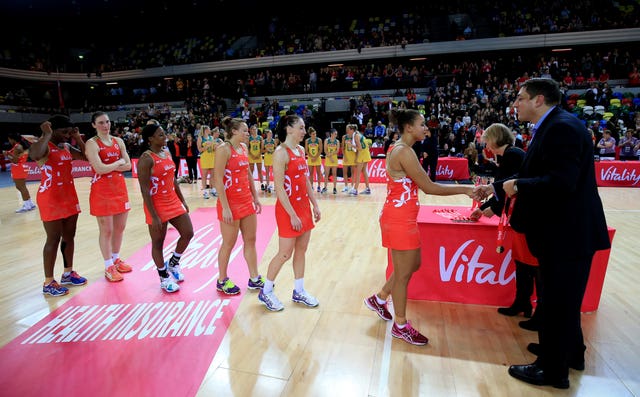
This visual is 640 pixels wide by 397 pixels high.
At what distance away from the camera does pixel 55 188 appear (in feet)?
11.3

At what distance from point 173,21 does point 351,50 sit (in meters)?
14.5

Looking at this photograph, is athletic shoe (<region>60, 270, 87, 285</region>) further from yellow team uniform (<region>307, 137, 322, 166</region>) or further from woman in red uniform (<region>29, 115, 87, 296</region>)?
yellow team uniform (<region>307, 137, 322, 166</region>)

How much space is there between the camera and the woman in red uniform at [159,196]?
3.29 metres

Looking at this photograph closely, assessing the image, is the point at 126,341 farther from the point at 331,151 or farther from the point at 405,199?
the point at 331,151

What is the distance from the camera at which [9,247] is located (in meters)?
5.12

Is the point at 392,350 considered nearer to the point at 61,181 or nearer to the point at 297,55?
the point at 61,181

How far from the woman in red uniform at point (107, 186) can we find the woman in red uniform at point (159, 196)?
0.42 metres

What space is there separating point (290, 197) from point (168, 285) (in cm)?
162

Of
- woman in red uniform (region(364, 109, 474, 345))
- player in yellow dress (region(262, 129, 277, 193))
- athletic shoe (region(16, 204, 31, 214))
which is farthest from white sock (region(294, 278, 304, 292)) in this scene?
athletic shoe (region(16, 204, 31, 214))

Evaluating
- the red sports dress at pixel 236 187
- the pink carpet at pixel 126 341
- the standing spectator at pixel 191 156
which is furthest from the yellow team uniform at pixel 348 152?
the red sports dress at pixel 236 187

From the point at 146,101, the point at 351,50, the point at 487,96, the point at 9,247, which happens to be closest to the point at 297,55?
the point at 351,50

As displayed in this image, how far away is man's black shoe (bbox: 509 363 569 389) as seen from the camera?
2.15 meters

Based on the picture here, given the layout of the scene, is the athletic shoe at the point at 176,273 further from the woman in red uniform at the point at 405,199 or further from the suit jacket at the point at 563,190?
the suit jacket at the point at 563,190

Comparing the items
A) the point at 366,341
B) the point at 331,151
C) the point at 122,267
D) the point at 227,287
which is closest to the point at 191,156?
the point at 331,151
